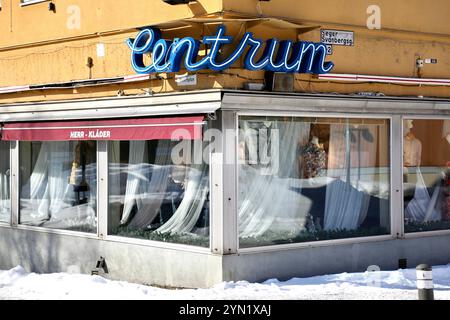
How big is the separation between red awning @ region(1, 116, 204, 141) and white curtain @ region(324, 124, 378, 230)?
2515 mm

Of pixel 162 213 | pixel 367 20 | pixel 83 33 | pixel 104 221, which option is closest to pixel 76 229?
pixel 104 221

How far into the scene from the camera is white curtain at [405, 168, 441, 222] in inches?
526

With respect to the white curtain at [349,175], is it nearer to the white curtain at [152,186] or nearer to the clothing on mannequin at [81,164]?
the white curtain at [152,186]

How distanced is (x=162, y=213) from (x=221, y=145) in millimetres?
1935

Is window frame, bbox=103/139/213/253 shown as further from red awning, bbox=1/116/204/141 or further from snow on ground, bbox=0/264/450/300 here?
snow on ground, bbox=0/264/450/300

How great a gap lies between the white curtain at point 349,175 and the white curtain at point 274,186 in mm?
614

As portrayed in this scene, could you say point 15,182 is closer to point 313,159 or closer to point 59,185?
point 59,185

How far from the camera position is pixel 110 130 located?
1252cm

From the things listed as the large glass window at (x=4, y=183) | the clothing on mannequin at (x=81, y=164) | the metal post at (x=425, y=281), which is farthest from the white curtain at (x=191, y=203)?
the large glass window at (x=4, y=183)

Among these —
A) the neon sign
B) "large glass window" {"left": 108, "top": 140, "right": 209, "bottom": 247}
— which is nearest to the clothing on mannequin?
"large glass window" {"left": 108, "top": 140, "right": 209, "bottom": 247}

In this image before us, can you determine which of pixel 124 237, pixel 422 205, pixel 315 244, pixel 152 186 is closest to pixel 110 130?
pixel 152 186

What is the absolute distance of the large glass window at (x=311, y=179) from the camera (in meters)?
11.7

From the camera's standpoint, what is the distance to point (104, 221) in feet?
42.8

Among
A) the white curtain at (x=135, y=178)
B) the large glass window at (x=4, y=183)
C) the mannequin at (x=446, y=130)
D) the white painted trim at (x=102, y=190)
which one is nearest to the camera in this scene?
the white curtain at (x=135, y=178)
